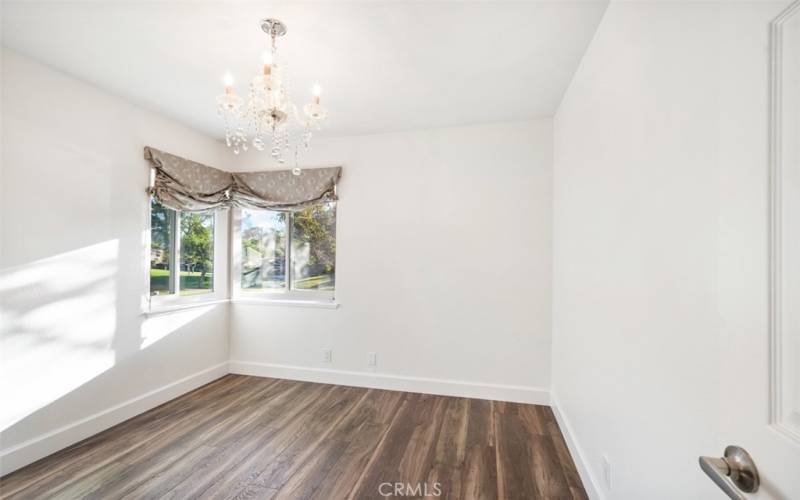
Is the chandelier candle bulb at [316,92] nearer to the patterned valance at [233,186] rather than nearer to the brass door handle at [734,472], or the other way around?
the patterned valance at [233,186]

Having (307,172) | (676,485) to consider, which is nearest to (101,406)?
(307,172)

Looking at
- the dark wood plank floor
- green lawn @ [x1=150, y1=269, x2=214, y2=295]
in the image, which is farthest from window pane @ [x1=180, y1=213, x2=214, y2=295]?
the dark wood plank floor

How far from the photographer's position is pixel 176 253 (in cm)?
294

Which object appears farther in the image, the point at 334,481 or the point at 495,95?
the point at 495,95

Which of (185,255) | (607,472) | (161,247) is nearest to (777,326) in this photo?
(607,472)

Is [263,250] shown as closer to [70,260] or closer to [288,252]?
[288,252]

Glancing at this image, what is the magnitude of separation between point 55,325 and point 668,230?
3299 millimetres

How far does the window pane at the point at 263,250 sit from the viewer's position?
3.41 metres

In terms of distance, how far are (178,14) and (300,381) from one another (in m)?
3.02

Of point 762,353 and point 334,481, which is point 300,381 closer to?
point 334,481

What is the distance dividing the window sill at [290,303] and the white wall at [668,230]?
7.40 feet

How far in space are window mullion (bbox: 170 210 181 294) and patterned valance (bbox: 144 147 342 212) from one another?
0.53 ft

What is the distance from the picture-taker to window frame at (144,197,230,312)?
→ 2.61 metres

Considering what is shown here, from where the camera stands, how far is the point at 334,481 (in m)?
1.77
